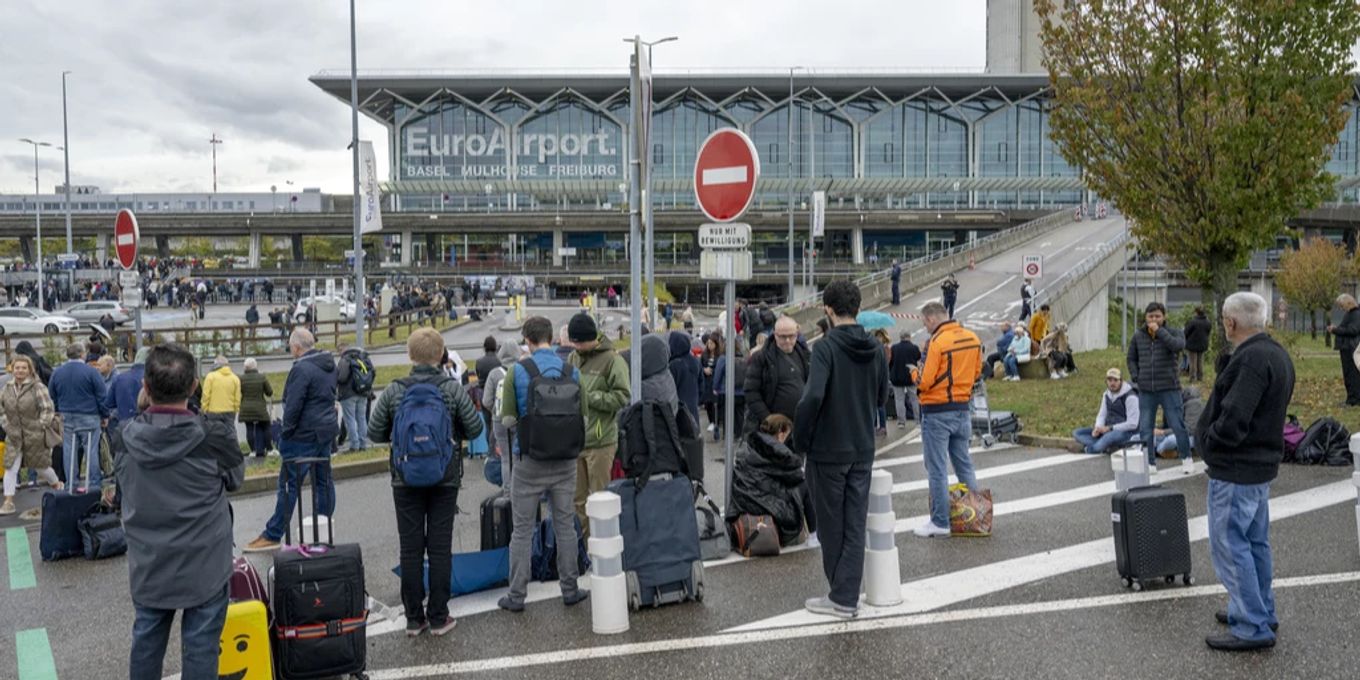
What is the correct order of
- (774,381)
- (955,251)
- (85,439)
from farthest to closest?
(955,251)
(85,439)
(774,381)

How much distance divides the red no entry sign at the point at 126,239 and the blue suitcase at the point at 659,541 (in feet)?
28.9

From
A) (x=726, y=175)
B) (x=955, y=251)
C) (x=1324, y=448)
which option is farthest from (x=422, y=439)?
(x=955, y=251)

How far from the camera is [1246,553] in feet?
19.1

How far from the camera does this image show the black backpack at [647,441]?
6.72m

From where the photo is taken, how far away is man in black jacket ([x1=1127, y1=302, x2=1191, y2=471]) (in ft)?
34.5

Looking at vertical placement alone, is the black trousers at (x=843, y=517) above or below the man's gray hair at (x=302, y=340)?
below

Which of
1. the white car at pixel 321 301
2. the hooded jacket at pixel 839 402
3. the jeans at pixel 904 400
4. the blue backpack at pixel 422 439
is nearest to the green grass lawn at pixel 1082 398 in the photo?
the jeans at pixel 904 400

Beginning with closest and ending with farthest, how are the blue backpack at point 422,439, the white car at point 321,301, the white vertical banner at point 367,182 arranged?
the blue backpack at point 422,439 → the white vertical banner at point 367,182 → the white car at point 321,301

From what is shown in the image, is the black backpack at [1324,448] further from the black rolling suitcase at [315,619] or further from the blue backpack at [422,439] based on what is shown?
the black rolling suitcase at [315,619]

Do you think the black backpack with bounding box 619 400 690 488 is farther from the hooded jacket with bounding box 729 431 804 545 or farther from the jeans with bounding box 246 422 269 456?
the jeans with bounding box 246 422 269 456

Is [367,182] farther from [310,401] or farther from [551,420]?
[551,420]

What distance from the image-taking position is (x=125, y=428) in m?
4.80

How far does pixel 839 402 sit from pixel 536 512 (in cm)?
213

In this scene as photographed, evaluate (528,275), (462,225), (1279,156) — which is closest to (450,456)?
(1279,156)
